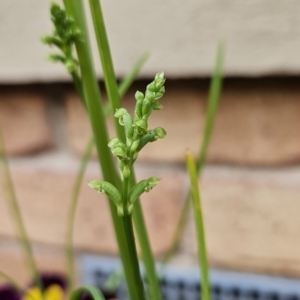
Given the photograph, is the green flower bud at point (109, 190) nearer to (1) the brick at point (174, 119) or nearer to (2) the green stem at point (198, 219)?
(2) the green stem at point (198, 219)

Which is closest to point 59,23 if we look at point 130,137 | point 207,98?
point 130,137

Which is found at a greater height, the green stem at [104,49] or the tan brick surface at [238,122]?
the green stem at [104,49]

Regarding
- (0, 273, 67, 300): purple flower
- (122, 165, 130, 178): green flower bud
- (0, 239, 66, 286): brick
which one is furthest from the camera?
(0, 239, 66, 286): brick

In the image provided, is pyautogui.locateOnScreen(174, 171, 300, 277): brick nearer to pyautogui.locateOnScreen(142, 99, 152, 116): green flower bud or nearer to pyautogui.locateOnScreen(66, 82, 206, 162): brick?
pyautogui.locateOnScreen(66, 82, 206, 162): brick

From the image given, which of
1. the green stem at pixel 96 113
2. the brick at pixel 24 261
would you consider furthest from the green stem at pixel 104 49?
the brick at pixel 24 261

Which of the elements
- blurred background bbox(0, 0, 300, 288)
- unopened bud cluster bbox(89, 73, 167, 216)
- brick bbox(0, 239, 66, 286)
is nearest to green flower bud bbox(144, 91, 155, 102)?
unopened bud cluster bbox(89, 73, 167, 216)

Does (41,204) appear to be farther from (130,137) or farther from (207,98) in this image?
(130,137)

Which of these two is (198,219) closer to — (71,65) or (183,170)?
(71,65)

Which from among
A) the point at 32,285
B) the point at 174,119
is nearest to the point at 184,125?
the point at 174,119
